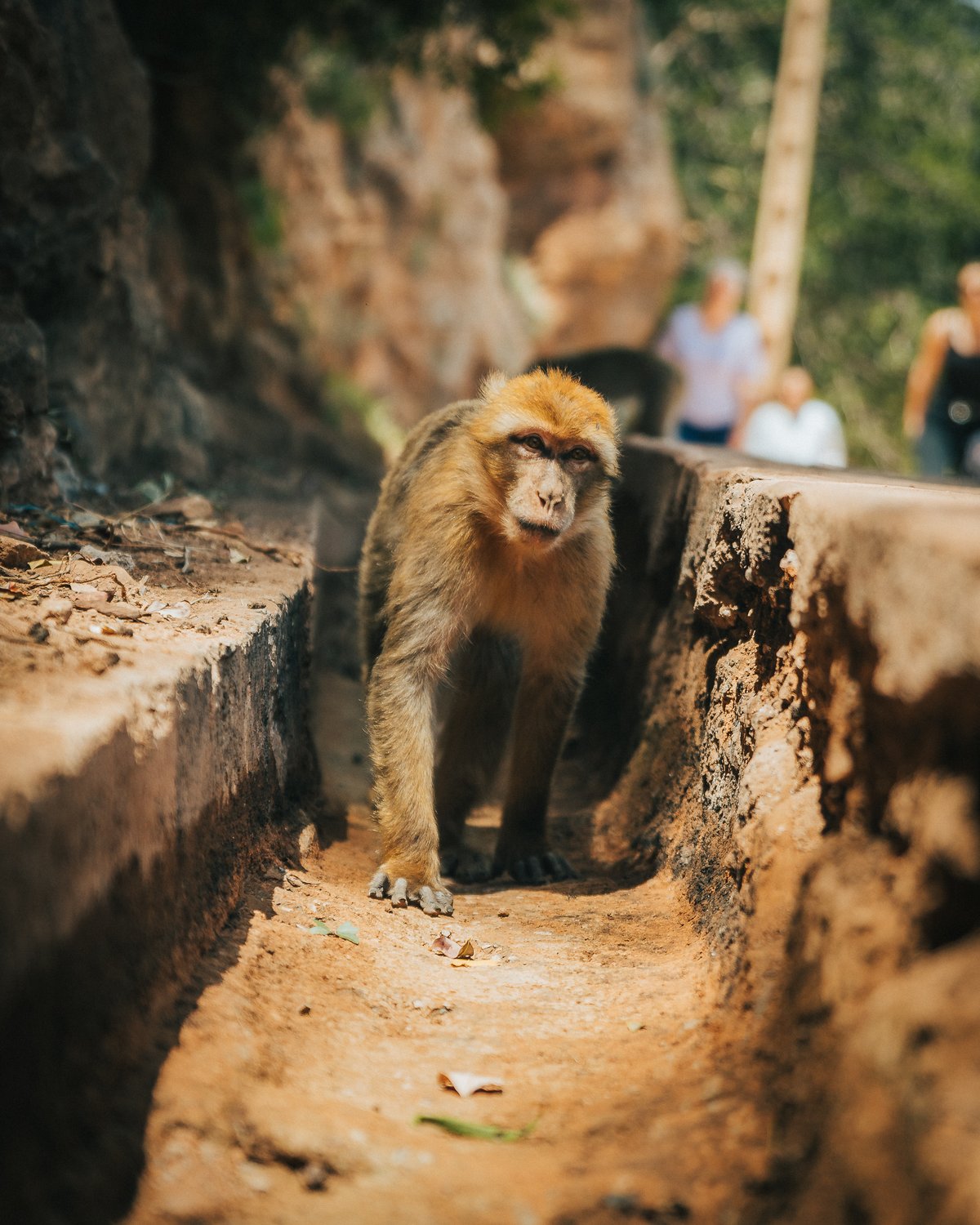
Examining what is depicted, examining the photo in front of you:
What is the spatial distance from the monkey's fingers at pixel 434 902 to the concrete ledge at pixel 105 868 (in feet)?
2.03

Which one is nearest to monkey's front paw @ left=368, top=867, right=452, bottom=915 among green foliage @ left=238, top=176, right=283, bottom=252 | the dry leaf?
the dry leaf

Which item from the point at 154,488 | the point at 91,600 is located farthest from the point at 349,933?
the point at 154,488

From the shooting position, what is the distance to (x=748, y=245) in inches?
724

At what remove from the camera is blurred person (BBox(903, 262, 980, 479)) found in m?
7.02

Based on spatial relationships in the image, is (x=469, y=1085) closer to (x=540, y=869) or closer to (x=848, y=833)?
(x=848, y=833)

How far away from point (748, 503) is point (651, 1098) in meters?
1.64

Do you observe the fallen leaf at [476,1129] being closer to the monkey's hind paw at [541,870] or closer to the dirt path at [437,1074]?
the dirt path at [437,1074]

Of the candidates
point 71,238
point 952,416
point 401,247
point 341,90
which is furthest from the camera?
point 401,247

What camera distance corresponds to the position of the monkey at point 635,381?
946cm

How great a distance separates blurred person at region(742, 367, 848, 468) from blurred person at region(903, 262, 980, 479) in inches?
44.6

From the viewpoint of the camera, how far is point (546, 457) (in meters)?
3.84

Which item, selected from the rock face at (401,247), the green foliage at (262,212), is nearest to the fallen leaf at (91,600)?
the green foliage at (262,212)

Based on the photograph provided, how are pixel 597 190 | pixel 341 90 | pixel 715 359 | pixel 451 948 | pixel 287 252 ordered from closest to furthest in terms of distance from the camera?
pixel 451 948, pixel 715 359, pixel 287 252, pixel 341 90, pixel 597 190

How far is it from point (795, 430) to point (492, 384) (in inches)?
196
